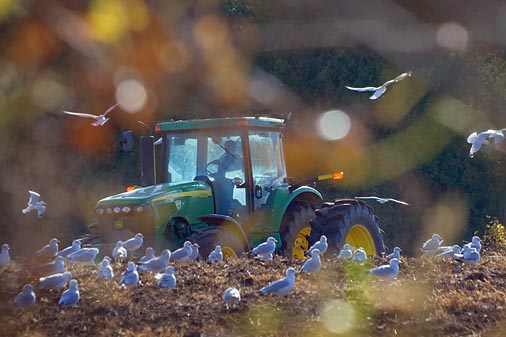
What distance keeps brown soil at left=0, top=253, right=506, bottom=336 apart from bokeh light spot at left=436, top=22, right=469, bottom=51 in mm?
12784

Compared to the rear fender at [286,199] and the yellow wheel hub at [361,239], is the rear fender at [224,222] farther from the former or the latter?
the yellow wheel hub at [361,239]

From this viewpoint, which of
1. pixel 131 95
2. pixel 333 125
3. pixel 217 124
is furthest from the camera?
pixel 131 95

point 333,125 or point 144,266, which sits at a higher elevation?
point 333,125

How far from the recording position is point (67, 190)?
2194 cm

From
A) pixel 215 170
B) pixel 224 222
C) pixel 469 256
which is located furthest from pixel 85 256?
pixel 469 256

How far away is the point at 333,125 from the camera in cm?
2091

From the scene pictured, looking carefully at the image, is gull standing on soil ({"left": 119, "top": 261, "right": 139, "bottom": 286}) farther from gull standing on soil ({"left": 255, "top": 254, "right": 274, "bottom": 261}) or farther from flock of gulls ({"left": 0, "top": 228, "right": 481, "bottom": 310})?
gull standing on soil ({"left": 255, "top": 254, "right": 274, "bottom": 261})

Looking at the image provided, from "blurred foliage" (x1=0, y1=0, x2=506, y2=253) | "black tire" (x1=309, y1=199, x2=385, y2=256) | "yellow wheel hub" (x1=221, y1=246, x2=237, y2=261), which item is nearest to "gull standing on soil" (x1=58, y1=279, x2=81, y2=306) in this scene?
"yellow wheel hub" (x1=221, y1=246, x2=237, y2=261)

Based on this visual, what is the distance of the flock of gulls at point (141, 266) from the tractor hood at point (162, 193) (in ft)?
1.50

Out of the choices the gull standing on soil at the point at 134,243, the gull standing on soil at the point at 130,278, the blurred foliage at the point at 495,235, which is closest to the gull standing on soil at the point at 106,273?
the gull standing on soil at the point at 130,278

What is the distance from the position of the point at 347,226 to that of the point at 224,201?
170cm

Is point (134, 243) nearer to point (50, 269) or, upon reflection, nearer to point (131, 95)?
point (50, 269)

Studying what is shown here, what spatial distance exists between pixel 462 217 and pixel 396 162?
1850 mm

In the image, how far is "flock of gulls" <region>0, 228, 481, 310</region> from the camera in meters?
7.43
